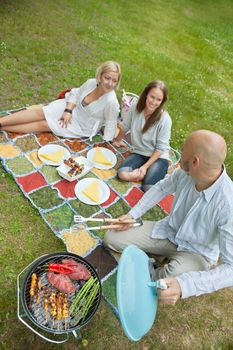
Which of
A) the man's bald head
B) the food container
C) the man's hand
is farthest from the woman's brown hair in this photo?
the man's hand

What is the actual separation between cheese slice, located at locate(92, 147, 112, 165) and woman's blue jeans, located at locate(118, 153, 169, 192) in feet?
0.79

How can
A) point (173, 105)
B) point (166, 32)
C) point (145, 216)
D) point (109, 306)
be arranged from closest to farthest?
1. point (109, 306)
2. point (145, 216)
3. point (173, 105)
4. point (166, 32)

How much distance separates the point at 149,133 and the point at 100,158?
794 mm

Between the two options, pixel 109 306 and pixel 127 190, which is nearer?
pixel 109 306

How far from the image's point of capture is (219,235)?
2639 mm

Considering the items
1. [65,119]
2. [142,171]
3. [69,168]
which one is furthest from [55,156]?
[142,171]

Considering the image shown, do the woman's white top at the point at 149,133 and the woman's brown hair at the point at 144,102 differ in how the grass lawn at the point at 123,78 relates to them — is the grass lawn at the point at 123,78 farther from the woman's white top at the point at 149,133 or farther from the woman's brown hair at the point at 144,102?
the woman's brown hair at the point at 144,102

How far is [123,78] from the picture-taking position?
6.62 m

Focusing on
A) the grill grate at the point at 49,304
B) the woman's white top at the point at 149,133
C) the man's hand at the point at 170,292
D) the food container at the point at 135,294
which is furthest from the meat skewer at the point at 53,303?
the woman's white top at the point at 149,133

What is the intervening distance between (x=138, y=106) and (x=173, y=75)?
3.47 metres

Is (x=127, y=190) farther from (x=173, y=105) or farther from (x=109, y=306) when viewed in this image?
(x=173, y=105)

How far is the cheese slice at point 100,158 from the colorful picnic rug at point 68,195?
141mm

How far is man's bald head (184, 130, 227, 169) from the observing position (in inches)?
90.0

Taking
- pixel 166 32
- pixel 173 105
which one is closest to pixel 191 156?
pixel 173 105
